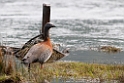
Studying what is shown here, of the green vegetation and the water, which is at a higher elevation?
the green vegetation

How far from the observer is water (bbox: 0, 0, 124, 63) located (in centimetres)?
1941

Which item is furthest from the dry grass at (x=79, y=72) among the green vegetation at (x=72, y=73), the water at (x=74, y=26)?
the water at (x=74, y=26)

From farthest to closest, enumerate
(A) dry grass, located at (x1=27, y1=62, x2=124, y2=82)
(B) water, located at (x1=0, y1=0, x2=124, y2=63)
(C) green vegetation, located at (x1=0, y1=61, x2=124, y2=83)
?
(B) water, located at (x1=0, y1=0, x2=124, y2=63) < (A) dry grass, located at (x1=27, y1=62, x2=124, y2=82) < (C) green vegetation, located at (x1=0, y1=61, x2=124, y2=83)

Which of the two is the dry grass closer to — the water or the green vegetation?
the green vegetation

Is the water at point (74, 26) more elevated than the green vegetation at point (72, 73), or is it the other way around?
the green vegetation at point (72, 73)

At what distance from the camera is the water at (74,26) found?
1941cm

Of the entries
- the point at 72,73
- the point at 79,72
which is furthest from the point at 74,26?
the point at 72,73

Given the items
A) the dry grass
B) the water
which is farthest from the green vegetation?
the water

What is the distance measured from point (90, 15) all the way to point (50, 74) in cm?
2149

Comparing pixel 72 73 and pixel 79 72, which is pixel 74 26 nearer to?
pixel 79 72

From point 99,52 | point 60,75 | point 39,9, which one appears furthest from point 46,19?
point 39,9

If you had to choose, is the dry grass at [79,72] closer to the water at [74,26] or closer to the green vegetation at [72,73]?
the green vegetation at [72,73]

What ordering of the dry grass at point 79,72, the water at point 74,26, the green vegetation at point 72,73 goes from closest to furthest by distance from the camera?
the green vegetation at point 72,73 < the dry grass at point 79,72 < the water at point 74,26

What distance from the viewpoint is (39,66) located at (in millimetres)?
13391
